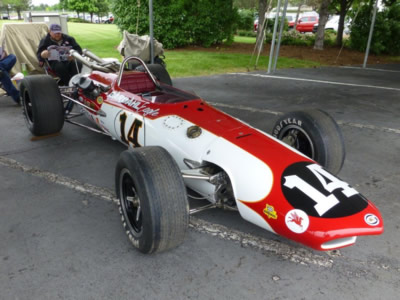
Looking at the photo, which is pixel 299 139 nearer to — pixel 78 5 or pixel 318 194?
pixel 318 194

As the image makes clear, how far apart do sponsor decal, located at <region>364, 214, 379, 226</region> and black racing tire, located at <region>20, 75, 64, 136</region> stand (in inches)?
160

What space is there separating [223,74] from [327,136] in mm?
8145

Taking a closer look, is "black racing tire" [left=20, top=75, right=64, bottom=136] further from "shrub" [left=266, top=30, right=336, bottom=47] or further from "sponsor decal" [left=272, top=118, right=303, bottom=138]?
"shrub" [left=266, top=30, right=336, bottom=47]

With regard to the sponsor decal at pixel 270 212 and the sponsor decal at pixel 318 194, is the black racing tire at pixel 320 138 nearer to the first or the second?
the sponsor decal at pixel 318 194

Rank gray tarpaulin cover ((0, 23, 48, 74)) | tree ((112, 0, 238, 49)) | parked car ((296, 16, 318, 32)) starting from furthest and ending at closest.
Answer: parked car ((296, 16, 318, 32))
tree ((112, 0, 238, 49))
gray tarpaulin cover ((0, 23, 48, 74))

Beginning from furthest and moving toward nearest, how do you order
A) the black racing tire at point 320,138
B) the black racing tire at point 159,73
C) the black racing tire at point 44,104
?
the black racing tire at point 159,73 → the black racing tire at point 44,104 → the black racing tire at point 320,138

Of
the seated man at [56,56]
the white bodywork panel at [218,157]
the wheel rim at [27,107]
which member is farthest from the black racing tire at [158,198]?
the seated man at [56,56]

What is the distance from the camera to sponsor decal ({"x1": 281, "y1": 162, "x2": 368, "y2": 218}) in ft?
7.88

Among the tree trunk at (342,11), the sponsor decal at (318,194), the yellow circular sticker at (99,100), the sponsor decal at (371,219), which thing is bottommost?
the sponsor decal at (371,219)

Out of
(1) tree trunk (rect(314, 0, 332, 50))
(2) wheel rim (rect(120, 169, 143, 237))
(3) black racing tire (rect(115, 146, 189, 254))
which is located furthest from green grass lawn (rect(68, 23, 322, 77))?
(3) black racing tire (rect(115, 146, 189, 254))

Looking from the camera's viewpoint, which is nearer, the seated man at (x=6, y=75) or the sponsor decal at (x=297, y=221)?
the sponsor decal at (x=297, y=221)

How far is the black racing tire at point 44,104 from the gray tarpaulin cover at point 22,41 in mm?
4681

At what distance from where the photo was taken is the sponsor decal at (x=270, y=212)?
8.23 feet

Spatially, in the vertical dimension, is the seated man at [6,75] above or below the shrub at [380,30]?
below
